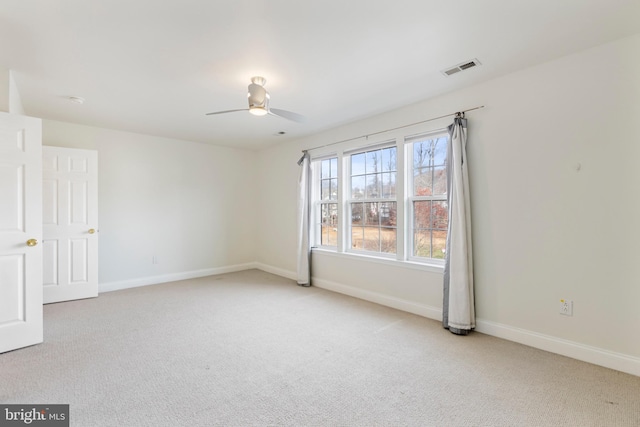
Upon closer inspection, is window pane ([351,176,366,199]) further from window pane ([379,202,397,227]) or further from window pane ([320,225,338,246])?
window pane ([320,225,338,246])

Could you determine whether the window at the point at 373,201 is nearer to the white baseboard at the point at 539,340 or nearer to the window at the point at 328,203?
the window at the point at 328,203

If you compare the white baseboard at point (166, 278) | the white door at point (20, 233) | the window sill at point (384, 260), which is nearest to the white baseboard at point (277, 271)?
the white baseboard at point (166, 278)

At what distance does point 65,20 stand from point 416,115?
332 centimetres

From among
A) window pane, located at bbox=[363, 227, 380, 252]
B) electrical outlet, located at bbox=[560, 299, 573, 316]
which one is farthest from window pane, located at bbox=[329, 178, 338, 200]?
electrical outlet, located at bbox=[560, 299, 573, 316]

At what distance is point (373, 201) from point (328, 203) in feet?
3.15

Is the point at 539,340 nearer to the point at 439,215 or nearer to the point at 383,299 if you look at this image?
the point at 439,215

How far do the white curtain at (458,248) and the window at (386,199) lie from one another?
29 cm

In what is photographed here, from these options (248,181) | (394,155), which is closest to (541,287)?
(394,155)

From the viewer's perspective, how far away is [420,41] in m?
2.26

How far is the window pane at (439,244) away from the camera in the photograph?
3457mm

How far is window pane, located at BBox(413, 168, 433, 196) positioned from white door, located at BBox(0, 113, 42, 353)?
4012 mm

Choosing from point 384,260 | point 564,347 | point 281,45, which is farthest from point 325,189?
point 564,347

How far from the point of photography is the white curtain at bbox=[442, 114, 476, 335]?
298 centimetres

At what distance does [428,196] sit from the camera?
3.56 m
